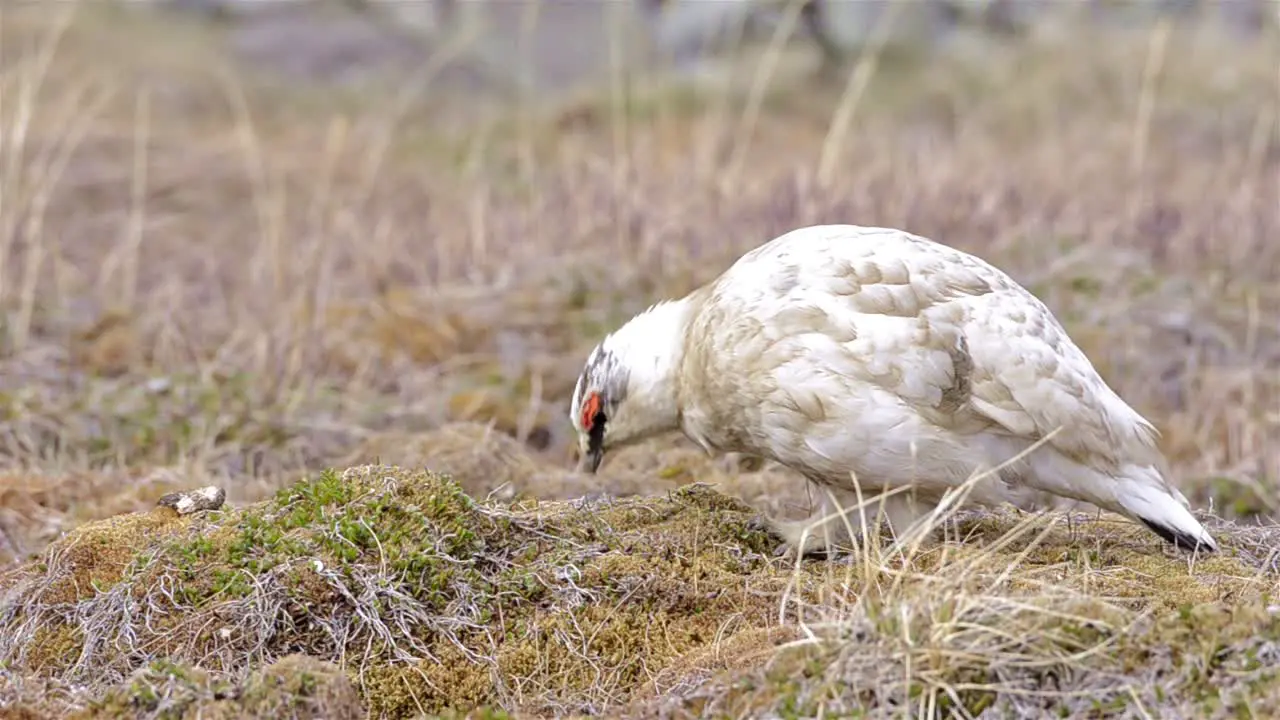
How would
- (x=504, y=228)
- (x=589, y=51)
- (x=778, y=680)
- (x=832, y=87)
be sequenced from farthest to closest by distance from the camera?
(x=589, y=51) < (x=832, y=87) < (x=504, y=228) < (x=778, y=680)

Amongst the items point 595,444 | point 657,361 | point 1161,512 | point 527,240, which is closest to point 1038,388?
point 1161,512

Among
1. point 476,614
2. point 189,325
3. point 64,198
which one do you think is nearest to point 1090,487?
point 476,614

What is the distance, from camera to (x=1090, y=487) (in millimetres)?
4062

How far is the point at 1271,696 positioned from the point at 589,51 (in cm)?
1956

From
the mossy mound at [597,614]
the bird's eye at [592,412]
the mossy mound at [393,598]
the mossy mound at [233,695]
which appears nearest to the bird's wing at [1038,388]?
the mossy mound at [597,614]

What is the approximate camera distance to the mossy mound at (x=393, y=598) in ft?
11.6

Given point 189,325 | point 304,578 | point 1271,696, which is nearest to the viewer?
point 1271,696

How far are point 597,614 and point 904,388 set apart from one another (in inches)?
39.8

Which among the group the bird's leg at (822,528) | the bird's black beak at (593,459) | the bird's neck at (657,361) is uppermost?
the bird's neck at (657,361)

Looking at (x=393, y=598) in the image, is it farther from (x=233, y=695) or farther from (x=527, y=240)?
(x=527, y=240)

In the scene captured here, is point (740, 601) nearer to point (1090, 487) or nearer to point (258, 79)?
point (1090, 487)

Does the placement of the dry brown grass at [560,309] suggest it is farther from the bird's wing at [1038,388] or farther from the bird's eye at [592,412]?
the bird's eye at [592,412]

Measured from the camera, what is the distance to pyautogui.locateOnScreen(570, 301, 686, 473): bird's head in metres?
4.45

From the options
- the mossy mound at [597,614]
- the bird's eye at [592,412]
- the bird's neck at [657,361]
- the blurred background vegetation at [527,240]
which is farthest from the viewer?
the blurred background vegetation at [527,240]
